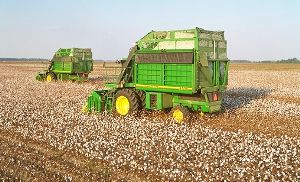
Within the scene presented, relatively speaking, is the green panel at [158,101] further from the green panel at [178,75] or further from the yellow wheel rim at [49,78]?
the yellow wheel rim at [49,78]

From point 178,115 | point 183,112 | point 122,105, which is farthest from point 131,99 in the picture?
point 183,112

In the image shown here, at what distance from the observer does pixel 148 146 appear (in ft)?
34.6

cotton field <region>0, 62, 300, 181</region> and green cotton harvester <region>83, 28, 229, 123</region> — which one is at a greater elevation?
green cotton harvester <region>83, 28, 229, 123</region>

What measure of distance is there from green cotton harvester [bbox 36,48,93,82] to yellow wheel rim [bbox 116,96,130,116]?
16.8 meters

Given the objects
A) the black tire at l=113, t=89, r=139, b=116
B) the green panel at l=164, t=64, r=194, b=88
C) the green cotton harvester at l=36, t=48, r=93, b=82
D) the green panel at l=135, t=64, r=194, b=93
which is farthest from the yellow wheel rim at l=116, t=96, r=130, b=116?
the green cotton harvester at l=36, t=48, r=93, b=82

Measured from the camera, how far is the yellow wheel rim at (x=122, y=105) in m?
15.6

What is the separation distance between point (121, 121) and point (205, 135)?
3726 mm

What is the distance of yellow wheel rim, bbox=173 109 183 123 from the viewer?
14.1m

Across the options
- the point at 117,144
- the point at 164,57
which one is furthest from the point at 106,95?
the point at 117,144

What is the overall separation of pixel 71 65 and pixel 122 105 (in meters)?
17.4

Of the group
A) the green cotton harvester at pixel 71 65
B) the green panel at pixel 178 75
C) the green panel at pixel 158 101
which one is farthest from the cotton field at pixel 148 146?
the green cotton harvester at pixel 71 65

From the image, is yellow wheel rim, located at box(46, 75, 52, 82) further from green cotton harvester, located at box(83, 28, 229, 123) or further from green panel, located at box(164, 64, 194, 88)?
green panel, located at box(164, 64, 194, 88)

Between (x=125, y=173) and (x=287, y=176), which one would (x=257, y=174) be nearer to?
(x=287, y=176)

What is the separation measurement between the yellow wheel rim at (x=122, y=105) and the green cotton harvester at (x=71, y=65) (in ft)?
55.1
